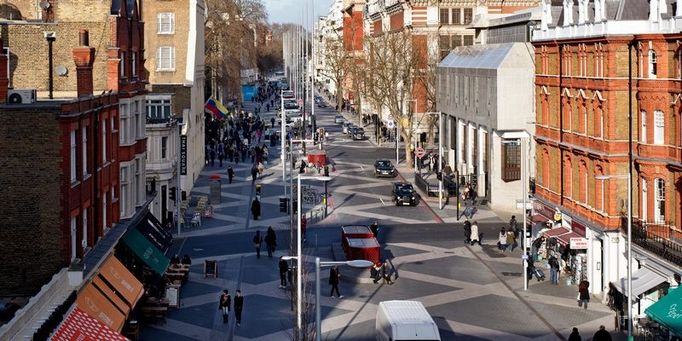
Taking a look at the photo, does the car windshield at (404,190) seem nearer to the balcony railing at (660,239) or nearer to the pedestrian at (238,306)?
the balcony railing at (660,239)

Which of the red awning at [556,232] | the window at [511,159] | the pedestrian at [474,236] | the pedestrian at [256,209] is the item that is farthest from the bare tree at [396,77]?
the red awning at [556,232]

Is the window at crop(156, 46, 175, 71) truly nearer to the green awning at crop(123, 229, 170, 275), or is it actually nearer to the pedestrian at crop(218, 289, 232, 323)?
the green awning at crop(123, 229, 170, 275)

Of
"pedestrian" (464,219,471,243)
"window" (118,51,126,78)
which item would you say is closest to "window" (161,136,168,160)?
"pedestrian" (464,219,471,243)

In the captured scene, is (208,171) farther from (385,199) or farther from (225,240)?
(225,240)

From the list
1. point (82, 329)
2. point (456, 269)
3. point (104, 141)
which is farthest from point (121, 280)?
point (456, 269)

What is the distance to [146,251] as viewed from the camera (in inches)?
1810

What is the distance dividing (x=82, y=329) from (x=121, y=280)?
9932 mm

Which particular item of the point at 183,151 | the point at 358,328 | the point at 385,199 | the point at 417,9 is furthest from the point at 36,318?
the point at 417,9

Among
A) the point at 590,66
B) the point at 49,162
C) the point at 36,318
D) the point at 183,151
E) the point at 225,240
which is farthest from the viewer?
the point at 183,151

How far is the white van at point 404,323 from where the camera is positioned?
33.0 meters

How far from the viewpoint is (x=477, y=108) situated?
77312 mm

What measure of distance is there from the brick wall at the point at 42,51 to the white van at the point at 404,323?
18.0 meters

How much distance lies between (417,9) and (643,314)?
270 ft

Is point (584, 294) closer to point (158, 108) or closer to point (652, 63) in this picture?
point (652, 63)
